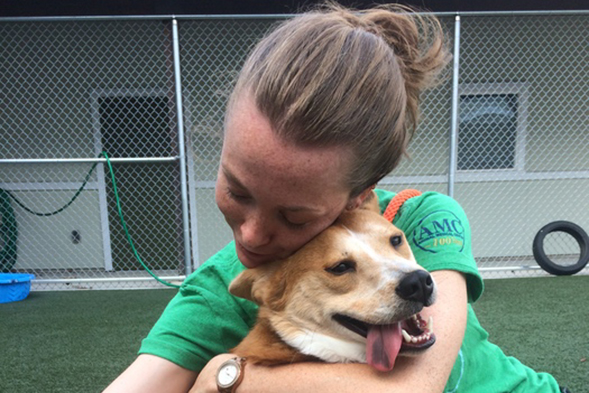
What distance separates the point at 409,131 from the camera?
157 cm

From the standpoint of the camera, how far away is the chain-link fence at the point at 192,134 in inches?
274

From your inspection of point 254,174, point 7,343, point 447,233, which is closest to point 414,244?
point 447,233

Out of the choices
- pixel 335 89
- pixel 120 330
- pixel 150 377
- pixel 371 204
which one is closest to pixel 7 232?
pixel 120 330

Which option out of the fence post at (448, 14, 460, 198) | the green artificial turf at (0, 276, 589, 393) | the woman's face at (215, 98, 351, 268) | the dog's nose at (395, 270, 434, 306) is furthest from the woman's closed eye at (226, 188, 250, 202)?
the fence post at (448, 14, 460, 198)

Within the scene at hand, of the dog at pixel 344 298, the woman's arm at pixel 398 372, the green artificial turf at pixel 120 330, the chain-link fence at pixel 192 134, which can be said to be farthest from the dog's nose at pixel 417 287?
the chain-link fence at pixel 192 134

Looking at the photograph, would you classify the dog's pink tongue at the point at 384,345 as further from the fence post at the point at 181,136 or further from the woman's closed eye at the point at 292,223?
the fence post at the point at 181,136

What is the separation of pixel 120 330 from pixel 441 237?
12.6 feet

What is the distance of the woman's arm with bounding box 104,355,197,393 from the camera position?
4.75ft

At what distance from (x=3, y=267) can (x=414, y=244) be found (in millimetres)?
7187

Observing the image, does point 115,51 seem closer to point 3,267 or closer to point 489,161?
point 3,267

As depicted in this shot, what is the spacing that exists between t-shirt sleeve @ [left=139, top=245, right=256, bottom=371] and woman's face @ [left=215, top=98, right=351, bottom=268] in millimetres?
424

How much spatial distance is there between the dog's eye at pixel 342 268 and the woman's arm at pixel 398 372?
242 millimetres

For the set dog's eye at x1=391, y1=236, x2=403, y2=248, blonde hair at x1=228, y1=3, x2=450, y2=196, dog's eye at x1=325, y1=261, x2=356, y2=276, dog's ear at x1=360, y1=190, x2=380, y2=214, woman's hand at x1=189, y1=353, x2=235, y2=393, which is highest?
blonde hair at x1=228, y1=3, x2=450, y2=196

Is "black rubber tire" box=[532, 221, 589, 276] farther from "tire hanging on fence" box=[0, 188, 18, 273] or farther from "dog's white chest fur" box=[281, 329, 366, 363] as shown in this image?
"tire hanging on fence" box=[0, 188, 18, 273]
